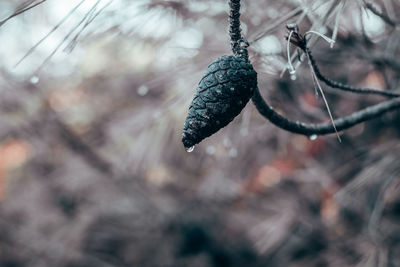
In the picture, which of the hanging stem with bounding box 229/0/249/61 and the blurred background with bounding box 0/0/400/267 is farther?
the blurred background with bounding box 0/0/400/267

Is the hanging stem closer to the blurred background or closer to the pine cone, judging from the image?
the pine cone

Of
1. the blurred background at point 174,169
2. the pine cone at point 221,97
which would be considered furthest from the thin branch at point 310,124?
the blurred background at point 174,169

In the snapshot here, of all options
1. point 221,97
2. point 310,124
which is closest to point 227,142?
point 310,124

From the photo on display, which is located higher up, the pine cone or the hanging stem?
the hanging stem

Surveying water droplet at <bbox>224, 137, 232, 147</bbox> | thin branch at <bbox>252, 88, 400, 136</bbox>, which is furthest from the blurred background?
thin branch at <bbox>252, 88, 400, 136</bbox>

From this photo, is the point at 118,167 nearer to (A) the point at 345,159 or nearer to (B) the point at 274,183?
(B) the point at 274,183

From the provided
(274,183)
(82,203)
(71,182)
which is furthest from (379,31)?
(82,203)
